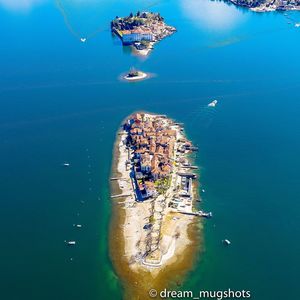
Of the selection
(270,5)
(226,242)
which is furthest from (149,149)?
(270,5)

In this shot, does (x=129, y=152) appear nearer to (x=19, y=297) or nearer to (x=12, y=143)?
(x=12, y=143)

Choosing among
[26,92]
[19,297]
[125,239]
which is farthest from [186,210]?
[26,92]

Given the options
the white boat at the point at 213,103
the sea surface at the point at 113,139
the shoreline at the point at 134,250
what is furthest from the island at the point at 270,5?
the shoreline at the point at 134,250

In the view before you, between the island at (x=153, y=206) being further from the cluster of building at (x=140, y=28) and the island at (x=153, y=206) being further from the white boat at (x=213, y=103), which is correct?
the cluster of building at (x=140, y=28)

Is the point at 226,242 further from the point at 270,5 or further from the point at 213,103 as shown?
the point at 270,5

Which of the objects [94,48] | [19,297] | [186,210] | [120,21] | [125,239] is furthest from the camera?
[120,21]

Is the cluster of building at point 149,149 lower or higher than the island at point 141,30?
lower
